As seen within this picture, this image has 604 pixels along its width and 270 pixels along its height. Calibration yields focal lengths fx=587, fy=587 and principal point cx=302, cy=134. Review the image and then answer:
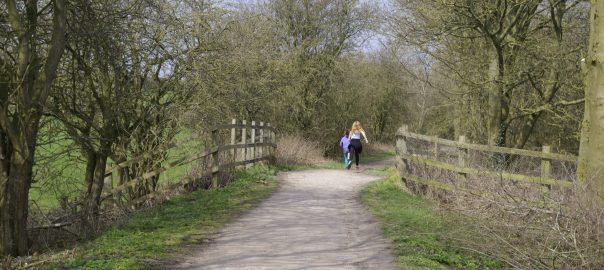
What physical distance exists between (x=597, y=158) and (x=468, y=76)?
10994 millimetres

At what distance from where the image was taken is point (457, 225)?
7.92 m

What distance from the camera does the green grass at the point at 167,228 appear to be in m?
6.39

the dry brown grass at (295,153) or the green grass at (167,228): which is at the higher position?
the dry brown grass at (295,153)

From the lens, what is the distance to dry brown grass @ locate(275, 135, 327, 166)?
21052mm

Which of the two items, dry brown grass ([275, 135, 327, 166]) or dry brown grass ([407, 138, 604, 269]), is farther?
dry brown grass ([275, 135, 327, 166])

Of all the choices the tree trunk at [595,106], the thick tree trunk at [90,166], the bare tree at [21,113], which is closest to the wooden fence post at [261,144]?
the thick tree trunk at [90,166]

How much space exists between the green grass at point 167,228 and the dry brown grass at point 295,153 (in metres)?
7.09

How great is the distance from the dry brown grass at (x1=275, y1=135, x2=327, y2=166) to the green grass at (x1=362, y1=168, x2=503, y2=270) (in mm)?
8895

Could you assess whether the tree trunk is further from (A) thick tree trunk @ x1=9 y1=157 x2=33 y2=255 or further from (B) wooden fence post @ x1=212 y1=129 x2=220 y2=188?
(B) wooden fence post @ x1=212 y1=129 x2=220 y2=188

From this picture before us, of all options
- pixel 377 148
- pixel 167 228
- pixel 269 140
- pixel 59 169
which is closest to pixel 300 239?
pixel 167 228

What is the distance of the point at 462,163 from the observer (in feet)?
38.7

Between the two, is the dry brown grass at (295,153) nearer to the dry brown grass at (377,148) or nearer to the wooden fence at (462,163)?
the wooden fence at (462,163)

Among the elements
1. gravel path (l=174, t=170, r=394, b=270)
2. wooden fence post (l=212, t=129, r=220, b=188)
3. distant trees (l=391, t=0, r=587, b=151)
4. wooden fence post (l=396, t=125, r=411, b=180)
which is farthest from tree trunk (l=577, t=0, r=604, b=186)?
wooden fence post (l=212, t=129, r=220, b=188)

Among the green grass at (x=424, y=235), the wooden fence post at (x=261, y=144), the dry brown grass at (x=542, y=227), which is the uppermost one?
the wooden fence post at (x=261, y=144)
